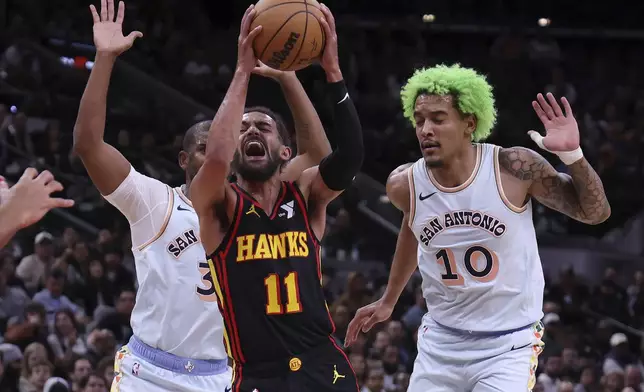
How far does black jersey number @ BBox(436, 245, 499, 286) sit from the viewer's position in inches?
215

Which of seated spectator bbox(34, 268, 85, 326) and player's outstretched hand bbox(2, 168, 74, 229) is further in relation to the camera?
seated spectator bbox(34, 268, 85, 326)

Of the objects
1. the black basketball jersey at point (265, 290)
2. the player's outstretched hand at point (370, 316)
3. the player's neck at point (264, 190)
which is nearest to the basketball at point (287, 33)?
the player's neck at point (264, 190)

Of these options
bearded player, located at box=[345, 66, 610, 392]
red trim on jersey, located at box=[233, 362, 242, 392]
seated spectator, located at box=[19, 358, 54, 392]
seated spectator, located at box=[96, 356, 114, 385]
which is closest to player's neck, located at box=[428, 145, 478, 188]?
bearded player, located at box=[345, 66, 610, 392]

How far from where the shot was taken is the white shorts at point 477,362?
5.39m

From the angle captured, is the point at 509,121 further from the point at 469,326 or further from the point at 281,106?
the point at 469,326

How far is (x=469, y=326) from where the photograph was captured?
551 centimetres

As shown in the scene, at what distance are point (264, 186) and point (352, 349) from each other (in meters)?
5.79

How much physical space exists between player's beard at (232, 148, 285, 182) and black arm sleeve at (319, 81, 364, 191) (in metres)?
0.24

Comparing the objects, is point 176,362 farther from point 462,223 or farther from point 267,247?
point 462,223

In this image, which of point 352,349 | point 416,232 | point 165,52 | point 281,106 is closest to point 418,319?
point 352,349

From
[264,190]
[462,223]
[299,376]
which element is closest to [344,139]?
[264,190]

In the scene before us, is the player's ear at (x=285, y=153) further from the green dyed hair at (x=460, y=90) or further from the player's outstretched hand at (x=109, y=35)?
the green dyed hair at (x=460, y=90)

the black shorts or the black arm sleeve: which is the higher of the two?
the black arm sleeve

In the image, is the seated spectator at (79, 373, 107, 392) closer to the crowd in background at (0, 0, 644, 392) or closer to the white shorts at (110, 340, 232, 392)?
the crowd in background at (0, 0, 644, 392)
